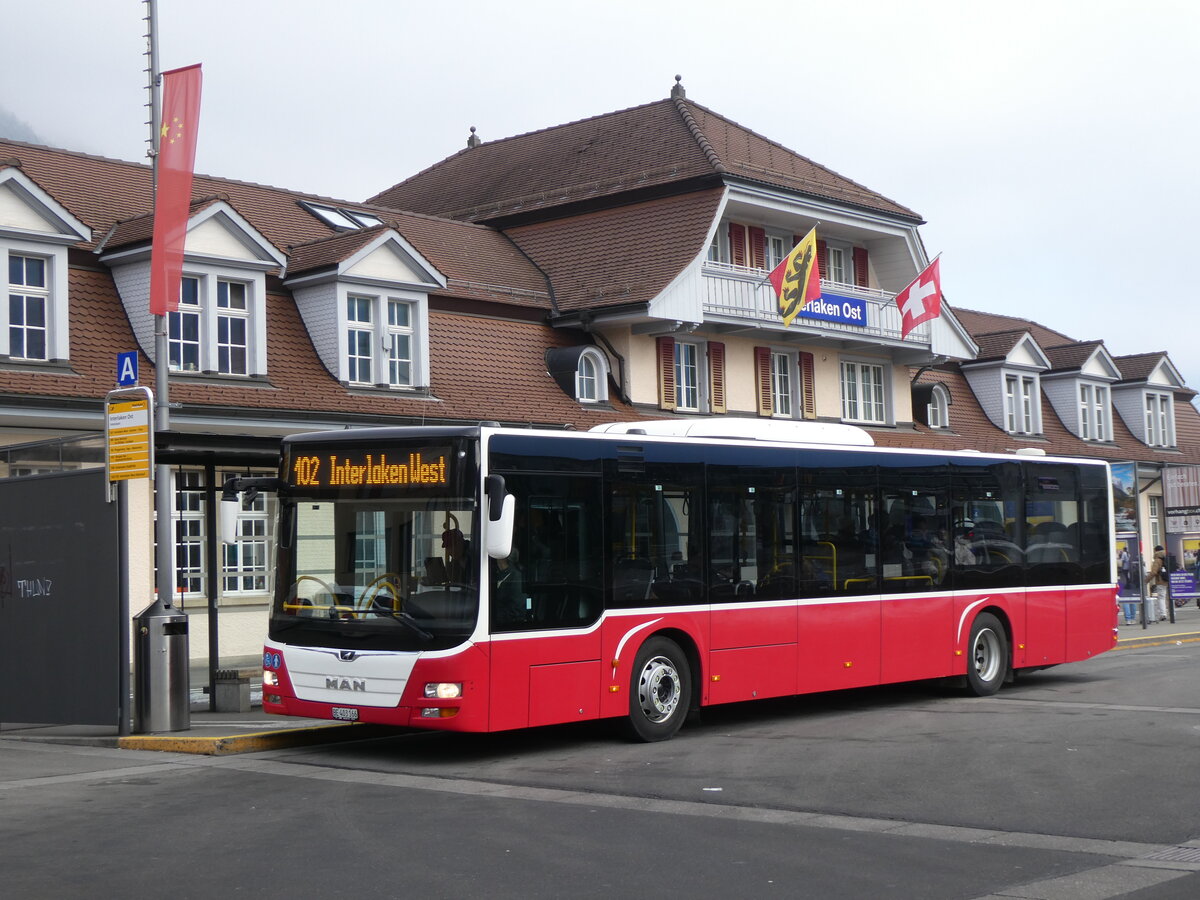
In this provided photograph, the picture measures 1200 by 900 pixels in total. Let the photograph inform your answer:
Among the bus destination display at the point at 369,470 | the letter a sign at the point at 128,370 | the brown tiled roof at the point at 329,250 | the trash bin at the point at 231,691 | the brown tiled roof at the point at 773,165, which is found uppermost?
the brown tiled roof at the point at 773,165

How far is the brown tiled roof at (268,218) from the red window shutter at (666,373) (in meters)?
2.67

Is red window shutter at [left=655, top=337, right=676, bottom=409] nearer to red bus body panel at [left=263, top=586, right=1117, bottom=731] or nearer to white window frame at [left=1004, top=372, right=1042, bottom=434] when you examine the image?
red bus body panel at [left=263, top=586, right=1117, bottom=731]

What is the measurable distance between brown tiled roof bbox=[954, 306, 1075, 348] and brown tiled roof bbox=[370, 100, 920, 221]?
11.7m

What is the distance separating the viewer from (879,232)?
3659cm

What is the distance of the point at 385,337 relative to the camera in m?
26.3

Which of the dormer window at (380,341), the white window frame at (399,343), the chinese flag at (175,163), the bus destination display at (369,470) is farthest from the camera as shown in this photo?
the white window frame at (399,343)

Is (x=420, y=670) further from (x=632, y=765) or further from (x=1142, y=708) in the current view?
(x=1142, y=708)

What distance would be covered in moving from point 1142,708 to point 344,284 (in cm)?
1497

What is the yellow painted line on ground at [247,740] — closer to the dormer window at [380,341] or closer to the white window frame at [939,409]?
the dormer window at [380,341]

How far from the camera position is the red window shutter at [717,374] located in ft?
108

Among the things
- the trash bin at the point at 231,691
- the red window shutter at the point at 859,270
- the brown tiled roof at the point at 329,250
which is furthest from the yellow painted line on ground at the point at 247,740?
the red window shutter at the point at 859,270

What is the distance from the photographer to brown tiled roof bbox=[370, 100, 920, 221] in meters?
33.6

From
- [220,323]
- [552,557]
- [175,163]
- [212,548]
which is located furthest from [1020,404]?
[552,557]

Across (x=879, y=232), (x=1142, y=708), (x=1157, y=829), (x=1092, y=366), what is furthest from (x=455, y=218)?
(x=1157, y=829)
